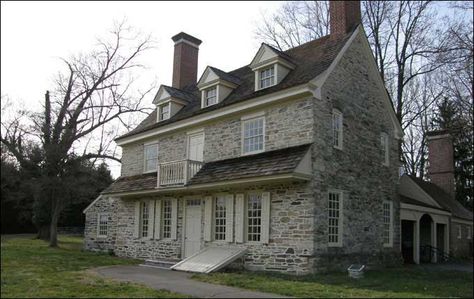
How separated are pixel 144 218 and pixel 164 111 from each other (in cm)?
510

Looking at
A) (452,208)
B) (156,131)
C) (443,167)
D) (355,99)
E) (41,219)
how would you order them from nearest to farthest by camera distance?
1. (355,99)
2. (156,131)
3. (452,208)
4. (443,167)
5. (41,219)

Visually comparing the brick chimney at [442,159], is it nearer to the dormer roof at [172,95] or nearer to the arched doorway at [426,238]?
the arched doorway at [426,238]

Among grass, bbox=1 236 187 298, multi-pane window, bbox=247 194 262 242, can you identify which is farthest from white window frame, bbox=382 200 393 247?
grass, bbox=1 236 187 298

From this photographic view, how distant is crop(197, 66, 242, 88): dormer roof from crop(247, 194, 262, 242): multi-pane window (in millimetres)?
5367

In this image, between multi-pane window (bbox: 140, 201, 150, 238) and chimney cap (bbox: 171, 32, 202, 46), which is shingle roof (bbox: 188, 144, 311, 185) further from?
chimney cap (bbox: 171, 32, 202, 46)

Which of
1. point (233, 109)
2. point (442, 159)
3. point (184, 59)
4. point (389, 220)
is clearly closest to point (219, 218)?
point (233, 109)

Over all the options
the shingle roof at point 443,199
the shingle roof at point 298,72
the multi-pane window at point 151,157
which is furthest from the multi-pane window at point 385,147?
the multi-pane window at point 151,157

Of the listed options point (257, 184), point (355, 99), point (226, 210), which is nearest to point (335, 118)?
point (355, 99)

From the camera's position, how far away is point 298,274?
45.0ft

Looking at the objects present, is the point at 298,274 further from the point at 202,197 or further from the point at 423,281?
the point at 202,197

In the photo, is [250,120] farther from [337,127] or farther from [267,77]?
[337,127]

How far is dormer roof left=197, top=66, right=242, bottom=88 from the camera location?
18.7m

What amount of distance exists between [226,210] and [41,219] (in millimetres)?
20338

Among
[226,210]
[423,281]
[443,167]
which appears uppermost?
[443,167]
